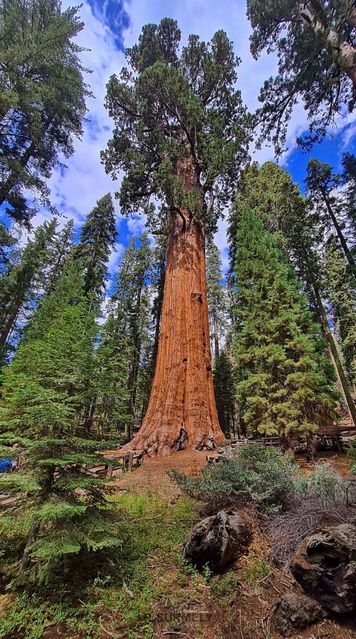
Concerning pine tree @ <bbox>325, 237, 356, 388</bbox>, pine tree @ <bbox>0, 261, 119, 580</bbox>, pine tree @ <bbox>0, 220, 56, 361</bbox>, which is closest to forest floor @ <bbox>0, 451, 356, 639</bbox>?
pine tree @ <bbox>0, 261, 119, 580</bbox>

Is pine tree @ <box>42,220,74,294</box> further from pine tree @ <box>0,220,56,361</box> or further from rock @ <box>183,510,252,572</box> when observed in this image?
rock @ <box>183,510,252,572</box>

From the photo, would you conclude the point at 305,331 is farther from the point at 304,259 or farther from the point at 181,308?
the point at 304,259

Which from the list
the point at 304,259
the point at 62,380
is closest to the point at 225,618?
the point at 62,380

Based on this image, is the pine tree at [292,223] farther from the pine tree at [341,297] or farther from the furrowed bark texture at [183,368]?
the furrowed bark texture at [183,368]

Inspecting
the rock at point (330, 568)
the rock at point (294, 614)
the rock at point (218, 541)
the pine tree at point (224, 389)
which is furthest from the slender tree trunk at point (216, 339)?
the rock at point (294, 614)

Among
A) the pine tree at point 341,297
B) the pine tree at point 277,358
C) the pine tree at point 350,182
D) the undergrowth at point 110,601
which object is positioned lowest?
the undergrowth at point 110,601

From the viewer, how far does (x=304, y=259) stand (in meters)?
16.4

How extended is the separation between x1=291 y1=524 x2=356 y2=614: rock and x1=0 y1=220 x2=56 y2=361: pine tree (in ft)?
46.9

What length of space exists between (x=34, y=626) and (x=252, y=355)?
7.89 meters

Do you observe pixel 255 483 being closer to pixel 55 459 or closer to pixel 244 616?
pixel 244 616

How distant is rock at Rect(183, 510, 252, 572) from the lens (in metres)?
3.20

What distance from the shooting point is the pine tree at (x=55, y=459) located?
289 cm

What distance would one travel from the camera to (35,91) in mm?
9422

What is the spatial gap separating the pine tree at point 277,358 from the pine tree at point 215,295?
18.0 m
